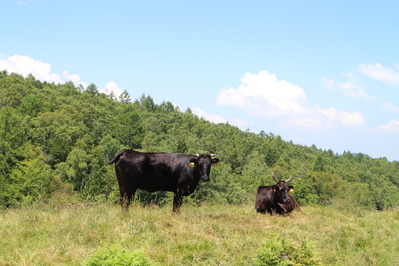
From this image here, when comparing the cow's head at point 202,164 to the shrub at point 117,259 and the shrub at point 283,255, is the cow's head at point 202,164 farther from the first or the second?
the shrub at point 117,259

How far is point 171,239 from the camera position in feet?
20.7

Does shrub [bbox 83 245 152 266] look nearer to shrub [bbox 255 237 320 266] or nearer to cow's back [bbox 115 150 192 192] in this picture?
shrub [bbox 255 237 320 266]

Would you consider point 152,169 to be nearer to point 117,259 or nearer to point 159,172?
point 159,172

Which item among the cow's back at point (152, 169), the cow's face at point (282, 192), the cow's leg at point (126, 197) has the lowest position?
the cow's leg at point (126, 197)

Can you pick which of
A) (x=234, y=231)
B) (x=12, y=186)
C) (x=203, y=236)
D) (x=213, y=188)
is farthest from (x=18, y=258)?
(x=213, y=188)

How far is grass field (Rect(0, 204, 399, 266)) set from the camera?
17.9 ft

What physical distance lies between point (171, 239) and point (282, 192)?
22.6 feet

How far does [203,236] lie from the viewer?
→ 22.2ft

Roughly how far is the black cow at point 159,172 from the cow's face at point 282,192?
3461mm

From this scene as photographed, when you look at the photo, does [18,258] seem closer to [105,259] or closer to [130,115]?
[105,259]

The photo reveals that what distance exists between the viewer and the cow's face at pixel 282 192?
39.0 ft

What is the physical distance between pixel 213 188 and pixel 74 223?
4947cm

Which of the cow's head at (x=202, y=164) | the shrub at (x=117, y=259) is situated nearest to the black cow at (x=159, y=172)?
the cow's head at (x=202, y=164)

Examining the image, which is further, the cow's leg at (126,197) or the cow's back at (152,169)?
the cow's back at (152,169)
